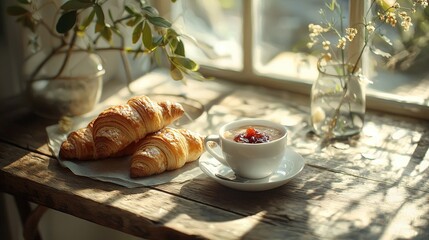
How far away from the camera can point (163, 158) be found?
3.92ft

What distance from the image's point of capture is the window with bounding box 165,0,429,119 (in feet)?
4.74

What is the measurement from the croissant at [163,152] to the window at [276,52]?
302 millimetres

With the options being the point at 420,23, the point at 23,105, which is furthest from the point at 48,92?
the point at 420,23

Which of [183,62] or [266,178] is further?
[183,62]

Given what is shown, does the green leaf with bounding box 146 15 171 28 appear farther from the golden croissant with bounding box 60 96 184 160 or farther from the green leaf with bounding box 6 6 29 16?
the green leaf with bounding box 6 6 29 16

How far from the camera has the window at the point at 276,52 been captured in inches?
56.9

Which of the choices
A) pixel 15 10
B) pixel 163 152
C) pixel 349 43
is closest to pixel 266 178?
pixel 163 152

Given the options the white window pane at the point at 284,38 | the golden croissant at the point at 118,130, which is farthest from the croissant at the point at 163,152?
the white window pane at the point at 284,38

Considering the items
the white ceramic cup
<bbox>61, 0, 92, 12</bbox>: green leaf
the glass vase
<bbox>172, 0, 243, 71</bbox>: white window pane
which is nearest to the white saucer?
the white ceramic cup

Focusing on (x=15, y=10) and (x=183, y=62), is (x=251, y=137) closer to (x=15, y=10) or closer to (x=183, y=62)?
(x=183, y=62)

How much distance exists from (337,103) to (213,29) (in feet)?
1.69

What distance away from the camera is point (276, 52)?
1733mm

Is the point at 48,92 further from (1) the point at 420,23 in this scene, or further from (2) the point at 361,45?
(1) the point at 420,23

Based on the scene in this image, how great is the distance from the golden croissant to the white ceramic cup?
13 cm
